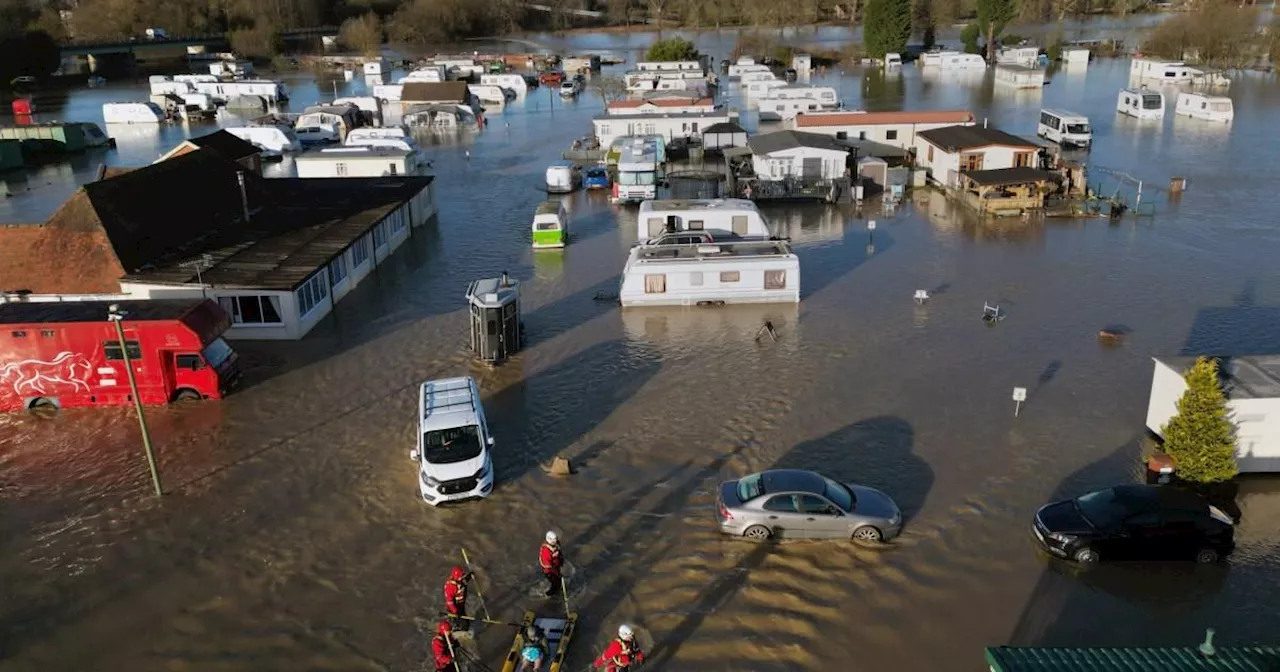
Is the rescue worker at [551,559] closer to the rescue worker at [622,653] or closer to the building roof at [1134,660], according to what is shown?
the rescue worker at [622,653]

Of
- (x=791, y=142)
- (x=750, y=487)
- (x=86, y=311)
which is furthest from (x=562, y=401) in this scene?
(x=791, y=142)

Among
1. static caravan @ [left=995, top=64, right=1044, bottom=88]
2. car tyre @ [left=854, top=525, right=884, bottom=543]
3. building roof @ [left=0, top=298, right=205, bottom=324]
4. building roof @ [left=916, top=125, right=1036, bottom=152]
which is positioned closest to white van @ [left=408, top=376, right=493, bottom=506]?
car tyre @ [left=854, top=525, right=884, bottom=543]

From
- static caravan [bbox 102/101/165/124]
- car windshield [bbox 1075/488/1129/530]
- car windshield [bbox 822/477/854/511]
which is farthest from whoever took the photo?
static caravan [bbox 102/101/165/124]

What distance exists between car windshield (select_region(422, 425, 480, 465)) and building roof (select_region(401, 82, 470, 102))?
191 feet

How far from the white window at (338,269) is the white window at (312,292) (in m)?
0.48

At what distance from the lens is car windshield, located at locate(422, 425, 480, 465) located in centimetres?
1526

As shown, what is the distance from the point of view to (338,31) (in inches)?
5704

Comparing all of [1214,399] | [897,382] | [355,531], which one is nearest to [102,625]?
[355,531]

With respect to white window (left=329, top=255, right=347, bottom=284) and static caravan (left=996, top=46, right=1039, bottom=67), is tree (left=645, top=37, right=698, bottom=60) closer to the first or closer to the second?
static caravan (left=996, top=46, right=1039, bottom=67)

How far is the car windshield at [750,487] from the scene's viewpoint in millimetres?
14023

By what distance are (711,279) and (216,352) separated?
12.9 meters

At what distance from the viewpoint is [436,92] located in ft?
→ 228

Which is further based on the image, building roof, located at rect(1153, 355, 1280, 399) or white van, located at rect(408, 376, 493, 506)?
building roof, located at rect(1153, 355, 1280, 399)

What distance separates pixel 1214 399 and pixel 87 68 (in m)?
138
